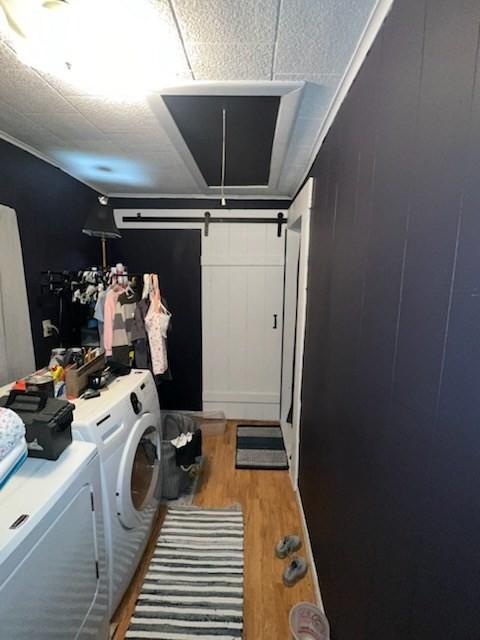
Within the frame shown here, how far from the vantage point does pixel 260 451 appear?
2.67m

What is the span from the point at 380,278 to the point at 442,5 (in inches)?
22.4

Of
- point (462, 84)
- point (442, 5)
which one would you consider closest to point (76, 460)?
point (462, 84)

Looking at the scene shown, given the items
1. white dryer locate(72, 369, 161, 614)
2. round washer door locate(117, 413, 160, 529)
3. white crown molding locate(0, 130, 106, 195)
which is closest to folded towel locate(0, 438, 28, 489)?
white dryer locate(72, 369, 161, 614)

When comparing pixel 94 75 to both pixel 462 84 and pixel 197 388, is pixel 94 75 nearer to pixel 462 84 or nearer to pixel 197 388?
pixel 462 84

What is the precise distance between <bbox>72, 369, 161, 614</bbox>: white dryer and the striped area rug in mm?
163

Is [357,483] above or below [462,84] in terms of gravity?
below

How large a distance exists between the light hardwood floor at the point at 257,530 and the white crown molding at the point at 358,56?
2.33 m

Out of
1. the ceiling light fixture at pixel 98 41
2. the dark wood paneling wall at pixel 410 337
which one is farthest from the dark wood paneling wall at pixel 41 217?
the dark wood paneling wall at pixel 410 337

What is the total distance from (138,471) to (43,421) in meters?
0.85

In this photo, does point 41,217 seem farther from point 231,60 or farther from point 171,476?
point 171,476

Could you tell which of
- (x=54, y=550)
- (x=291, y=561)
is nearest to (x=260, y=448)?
(x=291, y=561)

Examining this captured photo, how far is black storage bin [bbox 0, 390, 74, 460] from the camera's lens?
937 millimetres

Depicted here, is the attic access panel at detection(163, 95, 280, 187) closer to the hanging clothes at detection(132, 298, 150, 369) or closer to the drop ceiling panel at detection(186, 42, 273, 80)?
the drop ceiling panel at detection(186, 42, 273, 80)

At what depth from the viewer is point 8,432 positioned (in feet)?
Answer: 2.59
